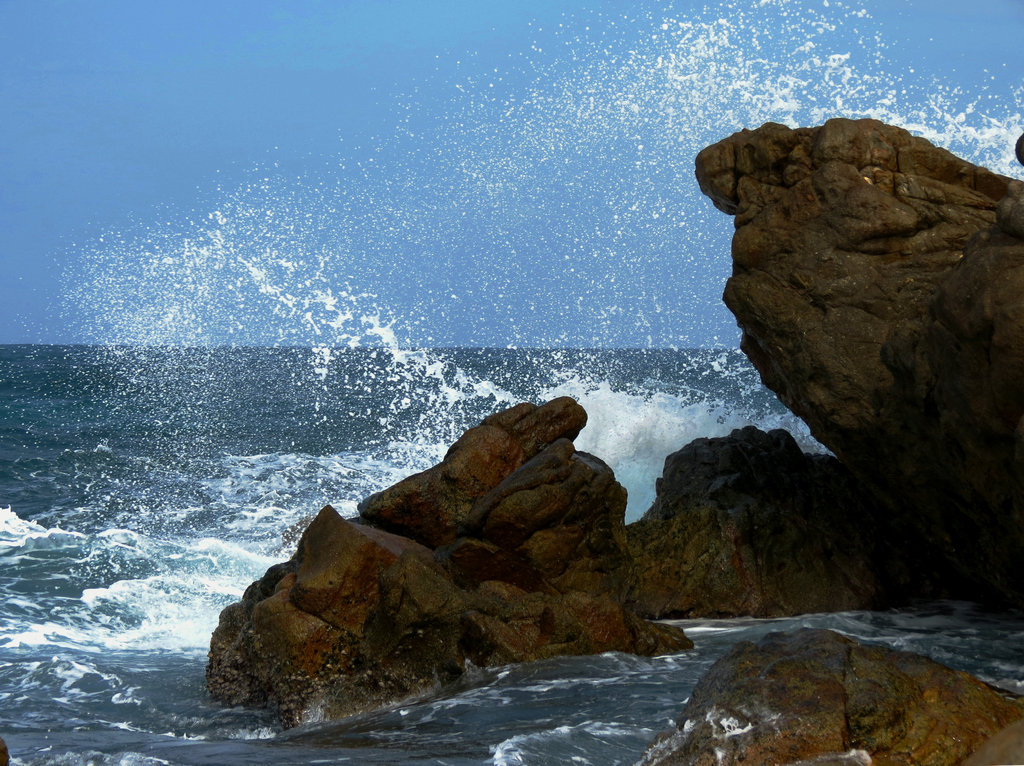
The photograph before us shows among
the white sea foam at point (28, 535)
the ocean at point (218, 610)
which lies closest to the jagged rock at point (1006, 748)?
the ocean at point (218, 610)

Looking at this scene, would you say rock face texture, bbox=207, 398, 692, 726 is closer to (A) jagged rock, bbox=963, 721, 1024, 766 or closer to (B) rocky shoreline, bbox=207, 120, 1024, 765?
(B) rocky shoreline, bbox=207, 120, 1024, 765

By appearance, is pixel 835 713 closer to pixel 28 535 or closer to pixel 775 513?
pixel 775 513

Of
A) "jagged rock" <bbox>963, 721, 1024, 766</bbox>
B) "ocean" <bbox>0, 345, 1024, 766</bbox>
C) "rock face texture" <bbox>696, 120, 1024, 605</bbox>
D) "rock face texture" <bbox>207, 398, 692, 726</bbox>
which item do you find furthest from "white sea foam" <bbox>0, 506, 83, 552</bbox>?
"jagged rock" <bbox>963, 721, 1024, 766</bbox>

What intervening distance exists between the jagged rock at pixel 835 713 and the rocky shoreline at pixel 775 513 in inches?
0.6

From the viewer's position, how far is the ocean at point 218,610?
17.6 feet

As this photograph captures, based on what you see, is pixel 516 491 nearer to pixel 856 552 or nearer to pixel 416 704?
pixel 416 704

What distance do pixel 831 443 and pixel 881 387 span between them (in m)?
0.79

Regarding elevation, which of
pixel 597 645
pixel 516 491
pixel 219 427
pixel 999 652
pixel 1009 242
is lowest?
pixel 999 652

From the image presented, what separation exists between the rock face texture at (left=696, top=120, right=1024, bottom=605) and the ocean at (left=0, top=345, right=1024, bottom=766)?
1.06 m

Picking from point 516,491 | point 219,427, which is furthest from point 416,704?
point 219,427

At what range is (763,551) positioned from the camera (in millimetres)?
8633

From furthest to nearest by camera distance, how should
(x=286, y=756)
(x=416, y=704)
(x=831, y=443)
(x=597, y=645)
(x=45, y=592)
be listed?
(x=45, y=592) < (x=831, y=443) < (x=597, y=645) < (x=416, y=704) < (x=286, y=756)

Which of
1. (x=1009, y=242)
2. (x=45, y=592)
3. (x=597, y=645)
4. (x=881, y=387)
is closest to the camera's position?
(x=1009, y=242)

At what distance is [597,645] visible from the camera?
6.73 meters
